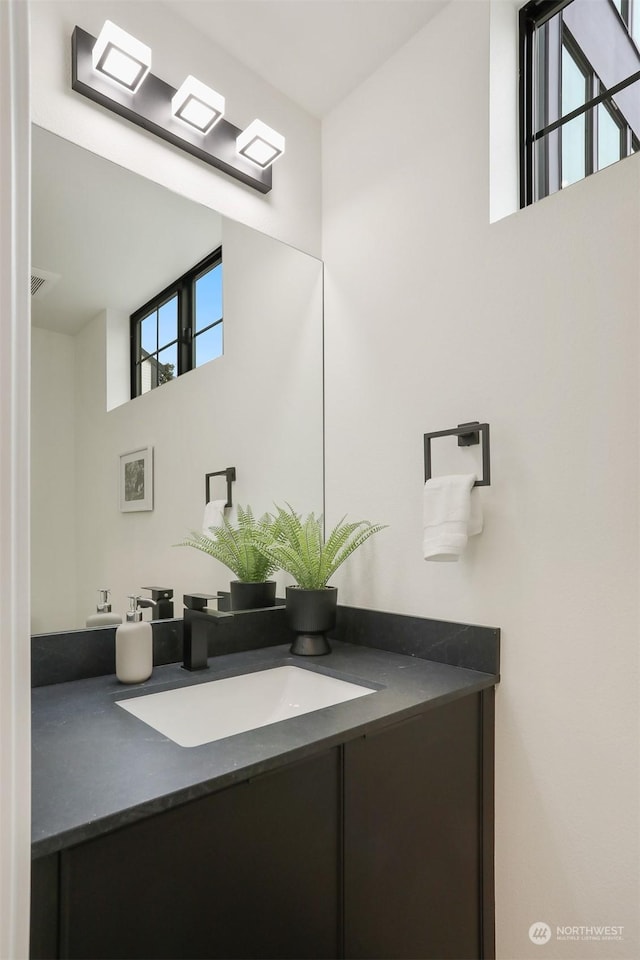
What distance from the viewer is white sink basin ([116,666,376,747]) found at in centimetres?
124

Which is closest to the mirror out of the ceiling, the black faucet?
the black faucet

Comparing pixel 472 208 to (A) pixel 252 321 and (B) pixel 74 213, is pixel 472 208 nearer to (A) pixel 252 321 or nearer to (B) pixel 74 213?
(A) pixel 252 321

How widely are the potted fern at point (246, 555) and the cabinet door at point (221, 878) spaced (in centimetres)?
75

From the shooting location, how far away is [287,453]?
1817 millimetres

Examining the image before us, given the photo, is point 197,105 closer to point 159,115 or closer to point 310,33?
point 159,115

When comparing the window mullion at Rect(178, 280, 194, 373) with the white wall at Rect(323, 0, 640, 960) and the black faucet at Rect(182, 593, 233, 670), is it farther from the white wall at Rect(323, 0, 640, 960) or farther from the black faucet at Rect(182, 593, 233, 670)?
the black faucet at Rect(182, 593, 233, 670)

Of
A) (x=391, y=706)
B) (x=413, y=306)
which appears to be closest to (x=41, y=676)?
(x=391, y=706)

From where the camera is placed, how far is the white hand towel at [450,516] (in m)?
1.32

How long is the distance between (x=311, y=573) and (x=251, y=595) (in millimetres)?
226

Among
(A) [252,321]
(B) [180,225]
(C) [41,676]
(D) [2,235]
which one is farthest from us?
(A) [252,321]

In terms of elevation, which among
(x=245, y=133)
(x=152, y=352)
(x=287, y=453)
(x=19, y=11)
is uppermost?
(x=245, y=133)

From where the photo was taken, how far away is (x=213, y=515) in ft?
Result: 5.35

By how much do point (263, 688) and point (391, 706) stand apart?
43 cm

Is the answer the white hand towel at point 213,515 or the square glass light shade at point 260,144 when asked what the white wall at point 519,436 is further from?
the white hand towel at point 213,515
